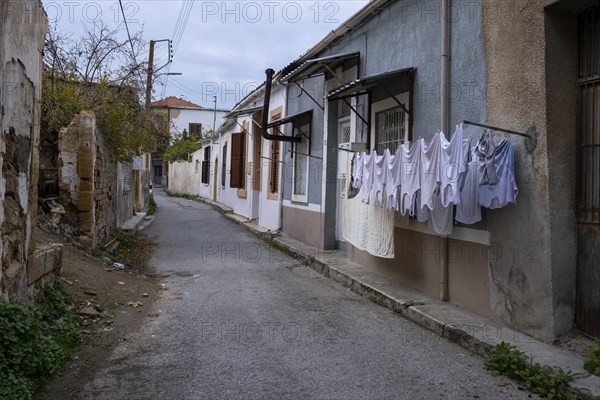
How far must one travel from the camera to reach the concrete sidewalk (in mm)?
4160

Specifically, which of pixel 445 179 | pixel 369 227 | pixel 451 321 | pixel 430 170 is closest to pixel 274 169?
pixel 369 227

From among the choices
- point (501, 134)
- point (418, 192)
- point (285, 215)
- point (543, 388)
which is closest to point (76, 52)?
point (285, 215)

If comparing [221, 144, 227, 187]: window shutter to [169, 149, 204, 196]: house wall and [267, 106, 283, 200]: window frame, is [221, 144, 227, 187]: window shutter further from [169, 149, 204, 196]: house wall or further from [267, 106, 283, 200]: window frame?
[267, 106, 283, 200]: window frame

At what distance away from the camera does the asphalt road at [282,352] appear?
154 inches

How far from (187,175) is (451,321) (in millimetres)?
34002

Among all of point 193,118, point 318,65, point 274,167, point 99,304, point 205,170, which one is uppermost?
point 193,118

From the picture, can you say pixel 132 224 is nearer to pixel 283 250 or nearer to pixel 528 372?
pixel 283 250

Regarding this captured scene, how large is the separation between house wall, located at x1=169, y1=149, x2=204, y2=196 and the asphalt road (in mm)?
25301

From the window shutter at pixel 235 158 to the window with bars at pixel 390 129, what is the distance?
11552 mm

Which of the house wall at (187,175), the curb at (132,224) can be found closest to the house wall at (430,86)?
the curb at (132,224)

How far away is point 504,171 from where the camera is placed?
4.92 m

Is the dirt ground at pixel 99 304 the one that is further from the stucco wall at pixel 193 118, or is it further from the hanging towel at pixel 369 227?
the stucco wall at pixel 193 118

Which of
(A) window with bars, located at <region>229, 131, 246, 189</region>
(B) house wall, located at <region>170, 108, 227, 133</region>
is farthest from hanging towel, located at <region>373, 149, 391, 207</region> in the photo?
(B) house wall, located at <region>170, 108, 227, 133</region>

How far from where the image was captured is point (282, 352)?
4777 millimetres
